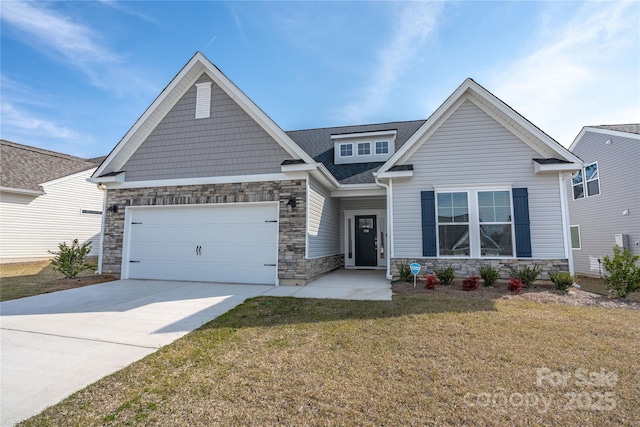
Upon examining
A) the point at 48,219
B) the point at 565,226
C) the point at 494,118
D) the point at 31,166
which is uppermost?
the point at 31,166

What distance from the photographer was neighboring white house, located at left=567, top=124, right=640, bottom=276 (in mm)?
10469

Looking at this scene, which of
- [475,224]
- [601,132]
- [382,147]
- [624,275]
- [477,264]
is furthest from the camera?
[382,147]

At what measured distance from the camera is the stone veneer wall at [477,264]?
7.67 metres

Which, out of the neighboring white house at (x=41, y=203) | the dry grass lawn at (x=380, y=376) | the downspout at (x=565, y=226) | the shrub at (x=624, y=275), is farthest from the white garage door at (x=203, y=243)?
the neighboring white house at (x=41, y=203)

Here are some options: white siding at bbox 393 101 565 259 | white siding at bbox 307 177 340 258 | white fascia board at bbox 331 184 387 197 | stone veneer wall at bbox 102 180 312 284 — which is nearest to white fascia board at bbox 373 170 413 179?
white siding at bbox 393 101 565 259

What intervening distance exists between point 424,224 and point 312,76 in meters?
7.36

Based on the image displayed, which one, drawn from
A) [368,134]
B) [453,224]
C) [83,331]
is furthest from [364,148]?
[83,331]

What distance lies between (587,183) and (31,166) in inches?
1043

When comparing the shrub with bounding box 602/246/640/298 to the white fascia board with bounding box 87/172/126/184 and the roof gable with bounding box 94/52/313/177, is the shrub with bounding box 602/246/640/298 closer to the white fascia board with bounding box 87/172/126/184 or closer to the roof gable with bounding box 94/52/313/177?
the roof gable with bounding box 94/52/313/177

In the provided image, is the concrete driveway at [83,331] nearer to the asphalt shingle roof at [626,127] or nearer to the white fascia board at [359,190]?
the white fascia board at [359,190]

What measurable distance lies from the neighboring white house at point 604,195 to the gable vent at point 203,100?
1339 centimetres

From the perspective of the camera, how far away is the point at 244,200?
832cm

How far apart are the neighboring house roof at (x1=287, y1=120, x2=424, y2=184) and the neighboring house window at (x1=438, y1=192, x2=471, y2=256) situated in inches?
109

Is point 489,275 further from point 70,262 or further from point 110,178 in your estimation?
point 70,262
